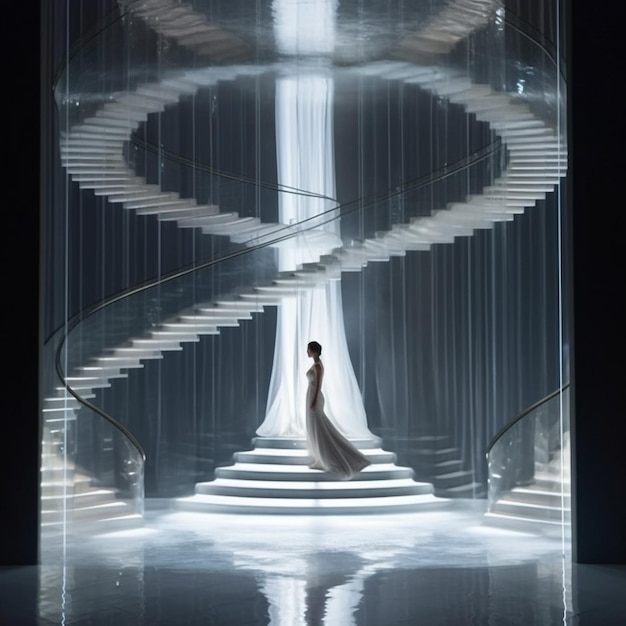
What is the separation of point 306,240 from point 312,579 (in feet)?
18.3

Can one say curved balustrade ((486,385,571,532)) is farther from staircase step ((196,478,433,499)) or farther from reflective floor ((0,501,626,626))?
staircase step ((196,478,433,499))

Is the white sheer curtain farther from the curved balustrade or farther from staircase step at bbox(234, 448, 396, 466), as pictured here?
the curved balustrade

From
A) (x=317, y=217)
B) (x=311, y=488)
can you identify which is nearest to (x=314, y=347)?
(x=311, y=488)

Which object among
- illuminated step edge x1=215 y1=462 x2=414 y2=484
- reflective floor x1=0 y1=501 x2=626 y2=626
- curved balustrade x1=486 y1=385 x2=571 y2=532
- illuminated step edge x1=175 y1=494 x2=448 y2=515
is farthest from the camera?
illuminated step edge x1=215 y1=462 x2=414 y2=484

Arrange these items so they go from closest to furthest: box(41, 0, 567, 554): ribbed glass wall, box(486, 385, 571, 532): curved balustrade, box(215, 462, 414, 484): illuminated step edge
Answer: box(486, 385, 571, 532): curved balustrade, box(215, 462, 414, 484): illuminated step edge, box(41, 0, 567, 554): ribbed glass wall

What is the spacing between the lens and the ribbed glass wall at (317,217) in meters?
10.9

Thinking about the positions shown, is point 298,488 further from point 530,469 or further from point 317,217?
point 317,217

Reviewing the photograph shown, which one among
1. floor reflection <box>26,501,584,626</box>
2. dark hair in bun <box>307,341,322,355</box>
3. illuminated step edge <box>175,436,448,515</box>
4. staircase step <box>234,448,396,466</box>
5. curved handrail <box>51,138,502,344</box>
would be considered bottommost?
floor reflection <box>26,501,584,626</box>

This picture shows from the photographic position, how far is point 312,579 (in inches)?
260

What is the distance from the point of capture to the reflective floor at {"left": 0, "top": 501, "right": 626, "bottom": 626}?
18.6 feet

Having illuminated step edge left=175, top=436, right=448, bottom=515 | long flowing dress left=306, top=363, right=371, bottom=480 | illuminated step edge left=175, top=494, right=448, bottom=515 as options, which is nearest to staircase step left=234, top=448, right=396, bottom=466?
illuminated step edge left=175, top=436, right=448, bottom=515

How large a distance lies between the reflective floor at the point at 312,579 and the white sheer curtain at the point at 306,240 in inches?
86.3

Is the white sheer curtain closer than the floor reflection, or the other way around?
the floor reflection

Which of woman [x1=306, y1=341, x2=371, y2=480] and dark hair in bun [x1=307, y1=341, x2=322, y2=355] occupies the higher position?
dark hair in bun [x1=307, y1=341, x2=322, y2=355]
